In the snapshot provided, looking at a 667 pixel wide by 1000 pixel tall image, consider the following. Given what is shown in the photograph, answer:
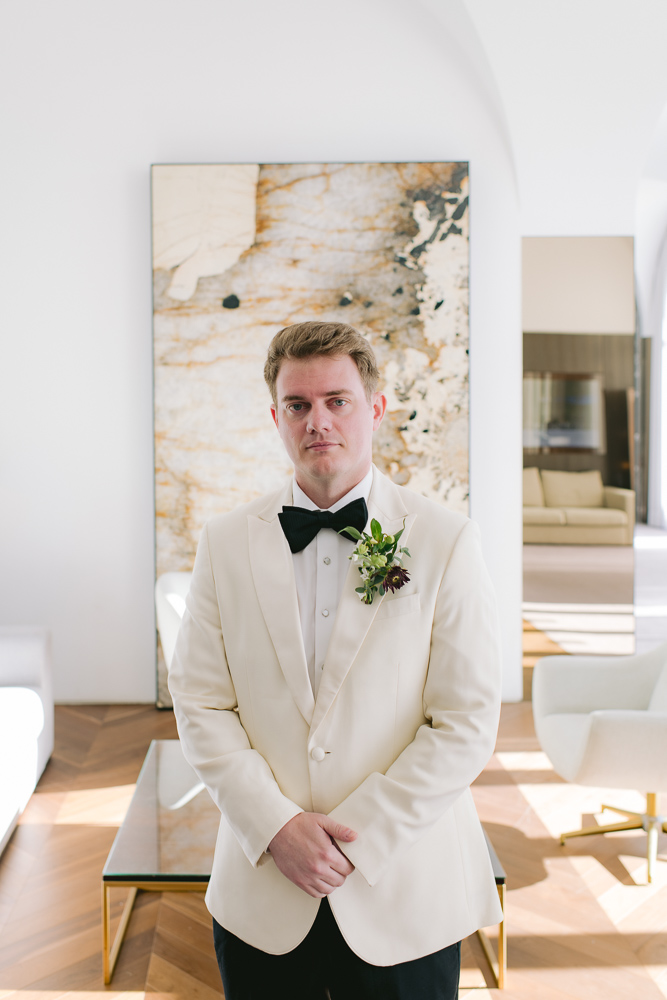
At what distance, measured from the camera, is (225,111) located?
14.8ft

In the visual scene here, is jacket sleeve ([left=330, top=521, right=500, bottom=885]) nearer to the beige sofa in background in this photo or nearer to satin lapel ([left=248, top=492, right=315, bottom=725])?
satin lapel ([left=248, top=492, right=315, bottom=725])

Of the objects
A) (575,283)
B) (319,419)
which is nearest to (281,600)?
(319,419)

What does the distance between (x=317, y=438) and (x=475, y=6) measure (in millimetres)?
3564

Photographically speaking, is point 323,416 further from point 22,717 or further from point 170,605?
point 170,605

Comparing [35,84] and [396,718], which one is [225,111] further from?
[396,718]

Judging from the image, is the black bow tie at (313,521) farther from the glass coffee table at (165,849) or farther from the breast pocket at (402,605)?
the glass coffee table at (165,849)

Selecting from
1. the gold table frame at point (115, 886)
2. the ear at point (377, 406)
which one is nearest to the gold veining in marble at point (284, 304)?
the gold table frame at point (115, 886)

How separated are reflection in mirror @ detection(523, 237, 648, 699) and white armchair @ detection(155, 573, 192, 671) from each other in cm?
217

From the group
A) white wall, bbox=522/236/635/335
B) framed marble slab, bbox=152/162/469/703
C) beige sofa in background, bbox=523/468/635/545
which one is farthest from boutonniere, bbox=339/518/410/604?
white wall, bbox=522/236/635/335

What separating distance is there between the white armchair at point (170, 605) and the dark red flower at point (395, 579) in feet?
8.38

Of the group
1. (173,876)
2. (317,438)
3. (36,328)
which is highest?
(36,328)

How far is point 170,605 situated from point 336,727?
2711 millimetres

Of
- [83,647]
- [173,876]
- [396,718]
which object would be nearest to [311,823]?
[396,718]

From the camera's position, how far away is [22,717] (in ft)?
10.9
